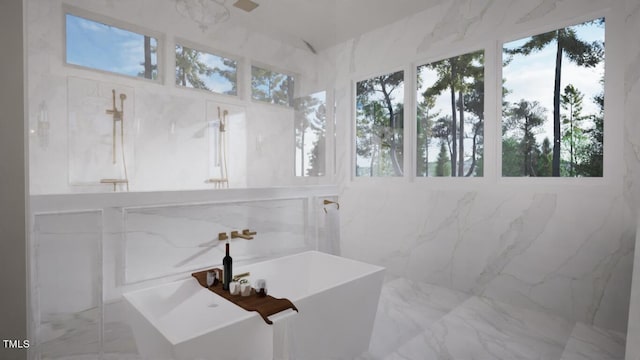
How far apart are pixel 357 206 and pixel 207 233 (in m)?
2.16

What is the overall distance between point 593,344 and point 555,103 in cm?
188

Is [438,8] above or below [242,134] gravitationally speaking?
above

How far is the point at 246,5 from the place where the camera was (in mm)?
3500

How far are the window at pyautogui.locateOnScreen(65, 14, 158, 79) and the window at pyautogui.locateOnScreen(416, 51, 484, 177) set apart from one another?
2865 millimetres

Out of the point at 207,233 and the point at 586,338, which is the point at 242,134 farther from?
the point at 586,338

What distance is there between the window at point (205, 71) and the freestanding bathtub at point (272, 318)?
6.97 ft

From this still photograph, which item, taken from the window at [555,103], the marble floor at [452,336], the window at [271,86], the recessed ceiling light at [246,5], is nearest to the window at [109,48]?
the recessed ceiling light at [246,5]

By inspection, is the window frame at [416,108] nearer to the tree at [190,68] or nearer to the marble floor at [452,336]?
the marble floor at [452,336]

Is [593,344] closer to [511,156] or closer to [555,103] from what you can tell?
[511,156]

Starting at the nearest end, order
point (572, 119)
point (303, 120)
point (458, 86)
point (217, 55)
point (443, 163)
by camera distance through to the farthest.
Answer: point (572, 119) → point (458, 86) → point (443, 163) → point (217, 55) → point (303, 120)

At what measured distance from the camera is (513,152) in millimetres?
3031

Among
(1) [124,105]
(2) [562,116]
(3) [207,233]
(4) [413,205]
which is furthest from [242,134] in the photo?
(2) [562,116]

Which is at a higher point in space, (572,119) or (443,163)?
(572,119)

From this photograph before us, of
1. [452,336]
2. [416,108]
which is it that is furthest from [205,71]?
[452,336]
